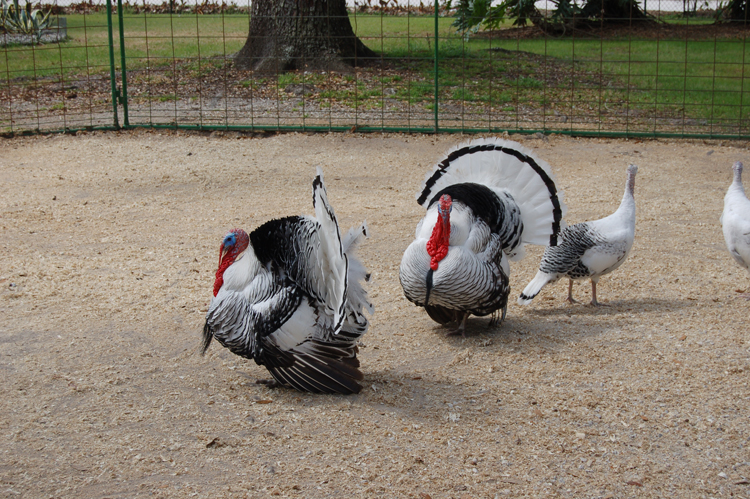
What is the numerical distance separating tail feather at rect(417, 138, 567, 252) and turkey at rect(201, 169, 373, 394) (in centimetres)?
160

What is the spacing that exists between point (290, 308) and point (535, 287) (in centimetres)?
236

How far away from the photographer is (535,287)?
5.61m

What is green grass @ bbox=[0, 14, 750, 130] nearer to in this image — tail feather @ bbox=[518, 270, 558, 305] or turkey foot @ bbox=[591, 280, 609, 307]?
turkey foot @ bbox=[591, 280, 609, 307]

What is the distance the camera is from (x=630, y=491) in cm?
320

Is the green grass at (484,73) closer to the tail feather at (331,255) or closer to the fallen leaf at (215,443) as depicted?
the tail feather at (331,255)

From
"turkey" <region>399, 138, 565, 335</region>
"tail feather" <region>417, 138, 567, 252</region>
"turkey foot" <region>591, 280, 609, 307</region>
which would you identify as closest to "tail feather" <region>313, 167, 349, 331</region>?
"turkey" <region>399, 138, 565, 335</region>

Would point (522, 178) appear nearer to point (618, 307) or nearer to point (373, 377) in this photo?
point (618, 307)

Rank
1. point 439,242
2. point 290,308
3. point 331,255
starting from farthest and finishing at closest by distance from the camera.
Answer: point 439,242 → point 290,308 → point 331,255

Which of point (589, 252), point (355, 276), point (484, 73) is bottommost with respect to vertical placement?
point (589, 252)

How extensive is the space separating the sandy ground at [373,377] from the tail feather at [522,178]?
0.69 metres

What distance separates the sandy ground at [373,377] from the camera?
3.30 m

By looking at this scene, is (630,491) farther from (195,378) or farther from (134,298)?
(134,298)

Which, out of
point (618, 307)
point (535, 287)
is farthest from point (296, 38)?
point (618, 307)

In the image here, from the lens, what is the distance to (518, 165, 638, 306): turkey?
550 centimetres
